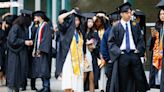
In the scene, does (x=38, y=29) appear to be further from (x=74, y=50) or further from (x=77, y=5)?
(x=77, y=5)

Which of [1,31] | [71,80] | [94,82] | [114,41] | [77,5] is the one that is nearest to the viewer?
[114,41]

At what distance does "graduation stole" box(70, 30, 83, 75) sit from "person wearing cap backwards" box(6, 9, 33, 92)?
163 cm

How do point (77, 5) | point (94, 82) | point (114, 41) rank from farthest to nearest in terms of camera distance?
1. point (77, 5)
2. point (94, 82)
3. point (114, 41)

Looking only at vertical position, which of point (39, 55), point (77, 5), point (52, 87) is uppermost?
point (77, 5)

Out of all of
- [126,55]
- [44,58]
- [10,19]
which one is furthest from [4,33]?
[126,55]

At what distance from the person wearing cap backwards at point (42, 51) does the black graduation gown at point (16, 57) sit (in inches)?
15.4

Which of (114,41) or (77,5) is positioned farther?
(77,5)

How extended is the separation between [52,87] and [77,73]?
3.08 metres

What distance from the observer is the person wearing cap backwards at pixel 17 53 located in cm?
1067

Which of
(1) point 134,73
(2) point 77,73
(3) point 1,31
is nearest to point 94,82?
(2) point 77,73

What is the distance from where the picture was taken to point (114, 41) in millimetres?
8938

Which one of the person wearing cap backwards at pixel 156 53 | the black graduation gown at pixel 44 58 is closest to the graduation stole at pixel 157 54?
the person wearing cap backwards at pixel 156 53

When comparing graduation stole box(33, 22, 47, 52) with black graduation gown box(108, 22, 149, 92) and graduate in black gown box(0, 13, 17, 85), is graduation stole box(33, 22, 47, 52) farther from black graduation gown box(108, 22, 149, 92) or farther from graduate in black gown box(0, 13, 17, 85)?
black graduation gown box(108, 22, 149, 92)

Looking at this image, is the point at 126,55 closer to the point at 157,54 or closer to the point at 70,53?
the point at 70,53
